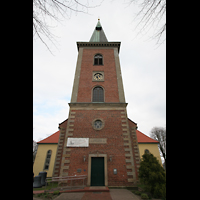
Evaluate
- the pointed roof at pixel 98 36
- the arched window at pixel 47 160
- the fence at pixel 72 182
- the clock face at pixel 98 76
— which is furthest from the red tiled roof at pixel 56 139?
the pointed roof at pixel 98 36

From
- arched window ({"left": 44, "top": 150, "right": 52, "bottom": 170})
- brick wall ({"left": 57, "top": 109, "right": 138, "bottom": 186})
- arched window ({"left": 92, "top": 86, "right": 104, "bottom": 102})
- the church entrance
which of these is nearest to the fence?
brick wall ({"left": 57, "top": 109, "right": 138, "bottom": 186})

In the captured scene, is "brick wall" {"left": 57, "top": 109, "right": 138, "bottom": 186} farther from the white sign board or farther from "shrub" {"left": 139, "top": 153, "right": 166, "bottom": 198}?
"shrub" {"left": 139, "top": 153, "right": 166, "bottom": 198}

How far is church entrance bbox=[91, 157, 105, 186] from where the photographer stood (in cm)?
1017

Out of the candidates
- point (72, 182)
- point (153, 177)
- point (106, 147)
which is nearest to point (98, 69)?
point (106, 147)

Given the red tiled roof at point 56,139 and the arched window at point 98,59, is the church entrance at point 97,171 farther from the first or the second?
the red tiled roof at point 56,139

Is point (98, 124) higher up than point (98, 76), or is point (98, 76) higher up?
point (98, 76)

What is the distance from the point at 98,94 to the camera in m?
14.4

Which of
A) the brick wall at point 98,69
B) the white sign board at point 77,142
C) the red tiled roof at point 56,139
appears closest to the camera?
the white sign board at point 77,142

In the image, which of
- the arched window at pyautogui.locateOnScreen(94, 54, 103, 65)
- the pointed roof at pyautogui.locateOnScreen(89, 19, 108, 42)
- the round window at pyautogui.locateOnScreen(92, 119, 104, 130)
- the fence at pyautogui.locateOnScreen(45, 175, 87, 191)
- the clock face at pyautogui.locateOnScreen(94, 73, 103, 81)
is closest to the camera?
the fence at pyautogui.locateOnScreen(45, 175, 87, 191)

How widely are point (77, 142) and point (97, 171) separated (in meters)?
2.99

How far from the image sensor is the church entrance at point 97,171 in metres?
10.2

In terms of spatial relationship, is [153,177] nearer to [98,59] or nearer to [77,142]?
[77,142]
